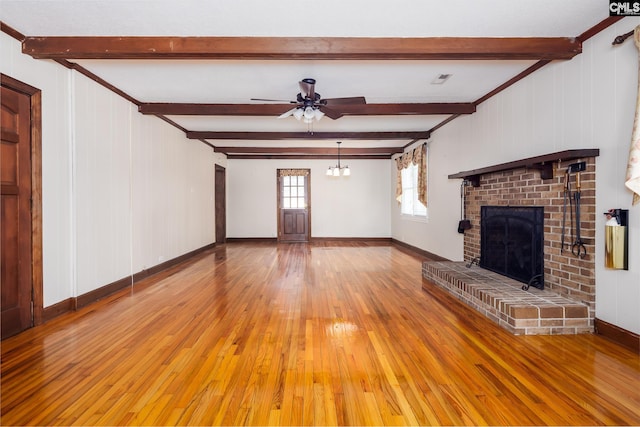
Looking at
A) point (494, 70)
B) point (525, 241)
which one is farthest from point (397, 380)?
point (494, 70)

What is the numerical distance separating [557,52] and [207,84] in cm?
362

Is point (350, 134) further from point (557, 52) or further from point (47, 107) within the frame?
point (47, 107)

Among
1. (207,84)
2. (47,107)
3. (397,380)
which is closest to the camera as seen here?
(397,380)

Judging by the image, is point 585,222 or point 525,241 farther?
point 525,241

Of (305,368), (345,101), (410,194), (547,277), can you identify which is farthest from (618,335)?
(410,194)

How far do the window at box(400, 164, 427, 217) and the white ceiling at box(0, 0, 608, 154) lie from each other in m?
3.83

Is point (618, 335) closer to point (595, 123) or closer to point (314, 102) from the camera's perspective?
point (595, 123)

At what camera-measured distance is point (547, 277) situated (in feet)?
11.3

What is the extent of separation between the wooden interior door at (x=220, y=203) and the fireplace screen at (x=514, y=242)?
6827 millimetres

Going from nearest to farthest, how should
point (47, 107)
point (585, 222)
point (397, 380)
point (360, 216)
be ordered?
point (397, 380) < point (585, 222) < point (47, 107) < point (360, 216)

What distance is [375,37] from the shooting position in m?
3.00

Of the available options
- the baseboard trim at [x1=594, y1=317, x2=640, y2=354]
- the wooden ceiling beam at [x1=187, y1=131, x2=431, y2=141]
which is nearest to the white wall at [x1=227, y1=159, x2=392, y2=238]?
the wooden ceiling beam at [x1=187, y1=131, x2=431, y2=141]

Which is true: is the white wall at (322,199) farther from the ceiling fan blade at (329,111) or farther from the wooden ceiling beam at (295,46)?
the wooden ceiling beam at (295,46)

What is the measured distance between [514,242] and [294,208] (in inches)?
271
